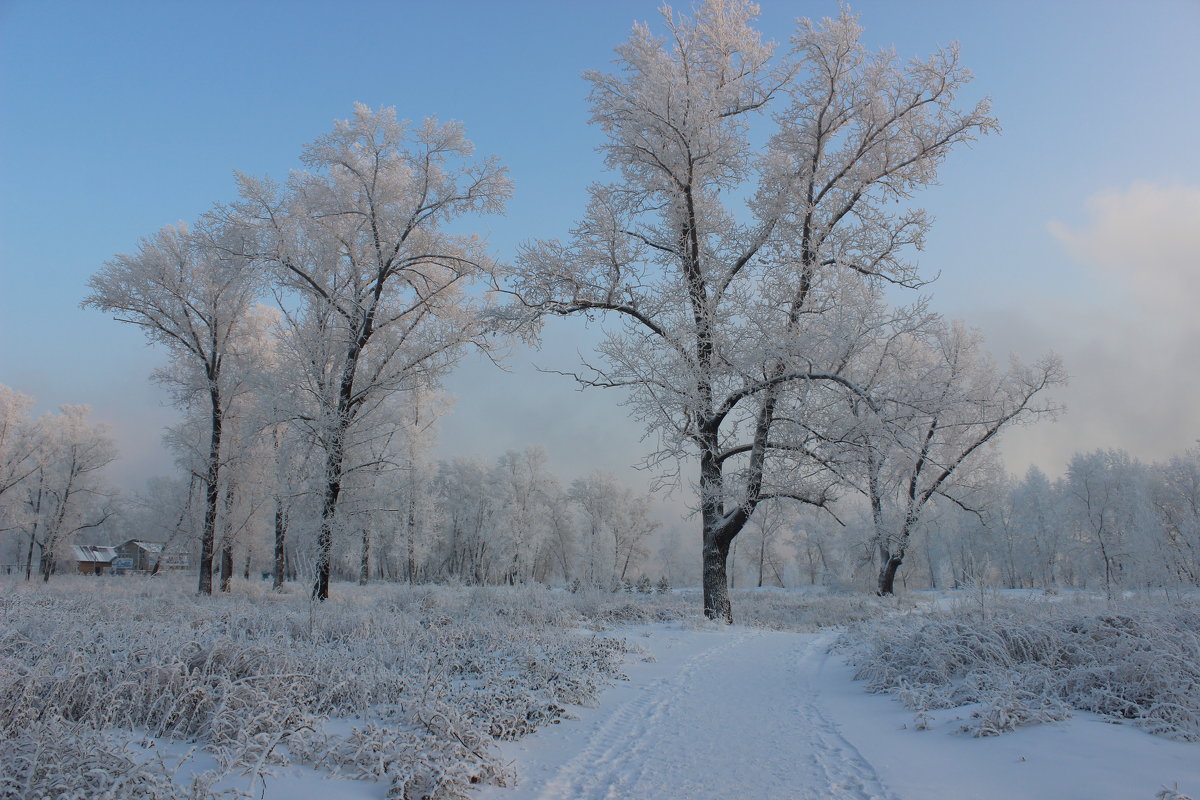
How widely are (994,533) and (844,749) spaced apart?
56105 mm

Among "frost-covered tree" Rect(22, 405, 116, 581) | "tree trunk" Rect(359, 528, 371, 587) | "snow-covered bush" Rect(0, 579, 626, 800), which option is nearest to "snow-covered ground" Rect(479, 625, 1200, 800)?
"snow-covered bush" Rect(0, 579, 626, 800)

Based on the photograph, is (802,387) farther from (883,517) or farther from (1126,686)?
(883,517)

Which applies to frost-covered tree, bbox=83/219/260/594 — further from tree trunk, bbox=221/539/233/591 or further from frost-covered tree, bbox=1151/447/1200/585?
frost-covered tree, bbox=1151/447/1200/585

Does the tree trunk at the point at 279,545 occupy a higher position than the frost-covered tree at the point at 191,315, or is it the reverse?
the frost-covered tree at the point at 191,315

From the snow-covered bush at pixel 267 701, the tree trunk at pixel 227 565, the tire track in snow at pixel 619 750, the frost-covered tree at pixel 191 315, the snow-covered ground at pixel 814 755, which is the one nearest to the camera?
the snow-covered bush at pixel 267 701

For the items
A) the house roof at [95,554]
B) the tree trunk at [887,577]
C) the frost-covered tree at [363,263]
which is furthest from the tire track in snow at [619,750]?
the house roof at [95,554]

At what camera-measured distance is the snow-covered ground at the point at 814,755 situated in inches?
118

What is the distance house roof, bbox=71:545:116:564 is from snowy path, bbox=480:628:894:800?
71.8 metres

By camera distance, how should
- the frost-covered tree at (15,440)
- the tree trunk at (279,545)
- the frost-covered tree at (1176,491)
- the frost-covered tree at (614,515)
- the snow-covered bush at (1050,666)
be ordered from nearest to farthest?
1. the snow-covered bush at (1050,666)
2. the tree trunk at (279,545)
3. the frost-covered tree at (15,440)
4. the frost-covered tree at (1176,491)
5. the frost-covered tree at (614,515)

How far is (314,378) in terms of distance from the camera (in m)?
14.4

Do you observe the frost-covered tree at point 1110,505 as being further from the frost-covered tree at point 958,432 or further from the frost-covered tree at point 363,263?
the frost-covered tree at point 363,263

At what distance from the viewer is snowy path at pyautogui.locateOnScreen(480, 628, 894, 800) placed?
3180 millimetres

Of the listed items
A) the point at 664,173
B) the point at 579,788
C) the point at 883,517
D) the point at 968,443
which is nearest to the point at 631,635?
the point at 579,788

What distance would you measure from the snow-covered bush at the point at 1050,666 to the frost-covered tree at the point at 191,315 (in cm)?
1707
